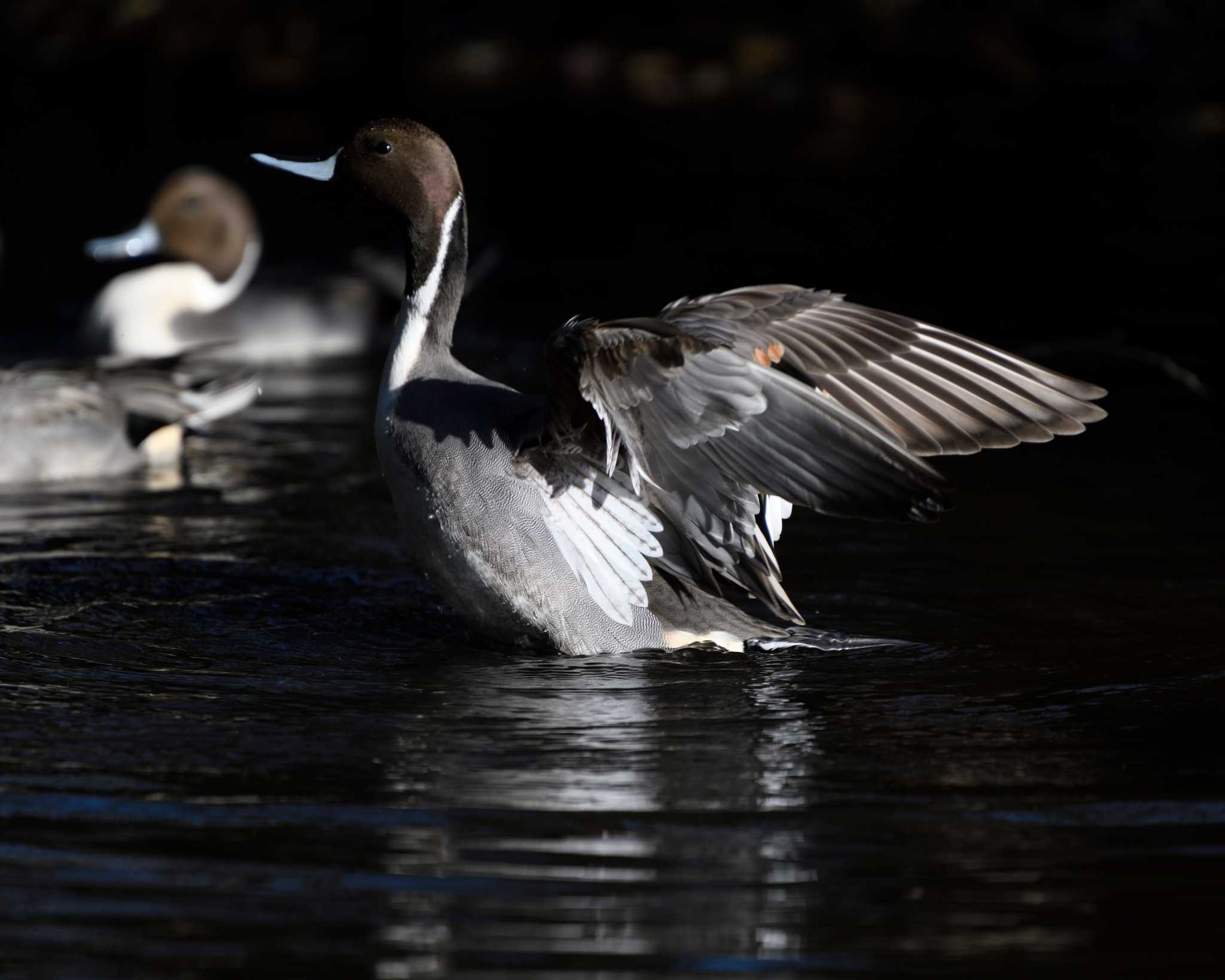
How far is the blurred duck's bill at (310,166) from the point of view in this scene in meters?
5.57

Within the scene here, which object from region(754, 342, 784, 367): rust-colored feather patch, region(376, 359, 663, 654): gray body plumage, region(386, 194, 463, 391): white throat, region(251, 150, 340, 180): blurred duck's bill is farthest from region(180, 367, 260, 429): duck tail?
region(754, 342, 784, 367): rust-colored feather patch

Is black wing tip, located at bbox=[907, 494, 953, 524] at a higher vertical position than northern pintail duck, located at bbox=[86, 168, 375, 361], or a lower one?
lower

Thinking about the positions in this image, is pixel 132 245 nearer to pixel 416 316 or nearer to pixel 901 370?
pixel 416 316

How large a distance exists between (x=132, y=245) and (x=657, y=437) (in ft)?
22.1

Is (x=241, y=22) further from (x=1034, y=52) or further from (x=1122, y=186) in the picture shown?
(x=1122, y=186)

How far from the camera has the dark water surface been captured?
10.7 feet

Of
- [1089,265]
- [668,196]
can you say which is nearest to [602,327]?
[1089,265]

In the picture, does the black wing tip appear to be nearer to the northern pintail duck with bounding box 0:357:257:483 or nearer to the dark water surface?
the dark water surface

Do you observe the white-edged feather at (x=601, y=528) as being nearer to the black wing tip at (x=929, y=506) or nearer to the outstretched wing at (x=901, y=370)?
the outstretched wing at (x=901, y=370)

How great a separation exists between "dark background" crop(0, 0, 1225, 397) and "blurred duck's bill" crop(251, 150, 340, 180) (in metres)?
3.46

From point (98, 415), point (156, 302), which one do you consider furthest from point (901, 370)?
point (156, 302)

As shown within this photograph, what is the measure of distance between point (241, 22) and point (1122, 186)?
11.2m

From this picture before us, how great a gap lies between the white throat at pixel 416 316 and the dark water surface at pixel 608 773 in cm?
73

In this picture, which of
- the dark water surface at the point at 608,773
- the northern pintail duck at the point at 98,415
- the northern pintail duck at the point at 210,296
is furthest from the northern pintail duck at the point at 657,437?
the northern pintail duck at the point at 210,296
